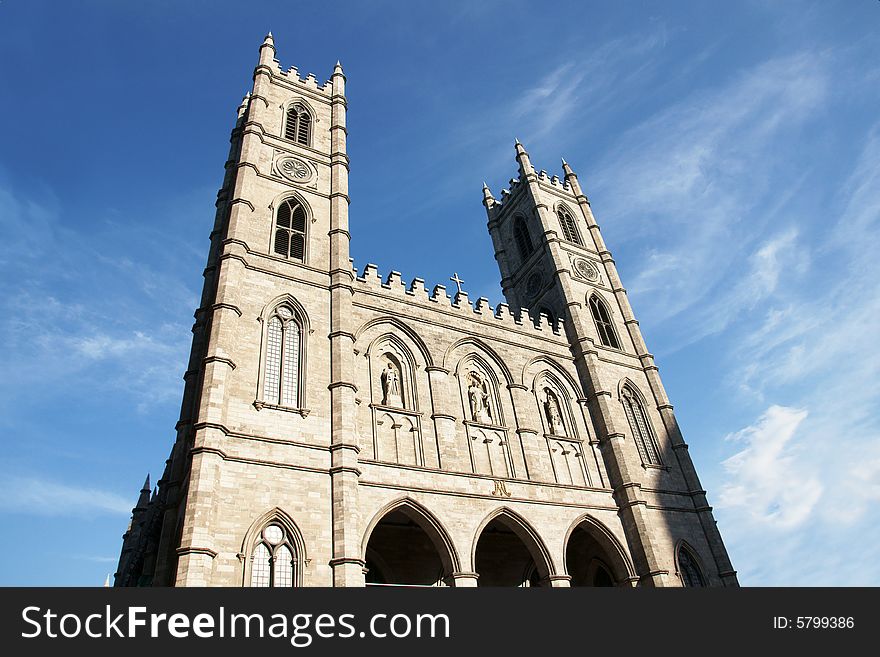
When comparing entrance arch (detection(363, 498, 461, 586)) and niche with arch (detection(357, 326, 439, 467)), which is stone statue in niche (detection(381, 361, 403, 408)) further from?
entrance arch (detection(363, 498, 461, 586))

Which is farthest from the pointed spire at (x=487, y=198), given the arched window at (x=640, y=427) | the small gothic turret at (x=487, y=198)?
the arched window at (x=640, y=427)

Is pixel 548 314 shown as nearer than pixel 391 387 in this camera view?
No

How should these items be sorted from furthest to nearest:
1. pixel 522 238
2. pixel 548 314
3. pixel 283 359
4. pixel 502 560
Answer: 1. pixel 522 238
2. pixel 548 314
3. pixel 502 560
4. pixel 283 359

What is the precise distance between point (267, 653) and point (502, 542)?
52.3ft

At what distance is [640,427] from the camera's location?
27.1 metres

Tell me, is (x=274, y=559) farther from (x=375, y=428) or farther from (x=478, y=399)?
(x=478, y=399)

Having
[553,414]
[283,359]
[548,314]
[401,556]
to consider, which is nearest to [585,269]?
[548,314]

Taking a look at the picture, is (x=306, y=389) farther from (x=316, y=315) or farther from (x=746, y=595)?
(x=746, y=595)

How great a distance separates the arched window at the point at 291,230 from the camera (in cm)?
2314

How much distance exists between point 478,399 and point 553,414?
403 cm

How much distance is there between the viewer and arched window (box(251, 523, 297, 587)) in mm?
15211

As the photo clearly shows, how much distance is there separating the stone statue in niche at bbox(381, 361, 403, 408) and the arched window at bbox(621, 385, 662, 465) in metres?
11.7

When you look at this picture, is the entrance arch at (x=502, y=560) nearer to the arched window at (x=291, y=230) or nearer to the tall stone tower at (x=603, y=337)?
the tall stone tower at (x=603, y=337)

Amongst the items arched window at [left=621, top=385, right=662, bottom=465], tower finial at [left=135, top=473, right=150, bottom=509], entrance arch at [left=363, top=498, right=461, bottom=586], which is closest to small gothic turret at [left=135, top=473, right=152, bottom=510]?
tower finial at [left=135, top=473, right=150, bottom=509]
